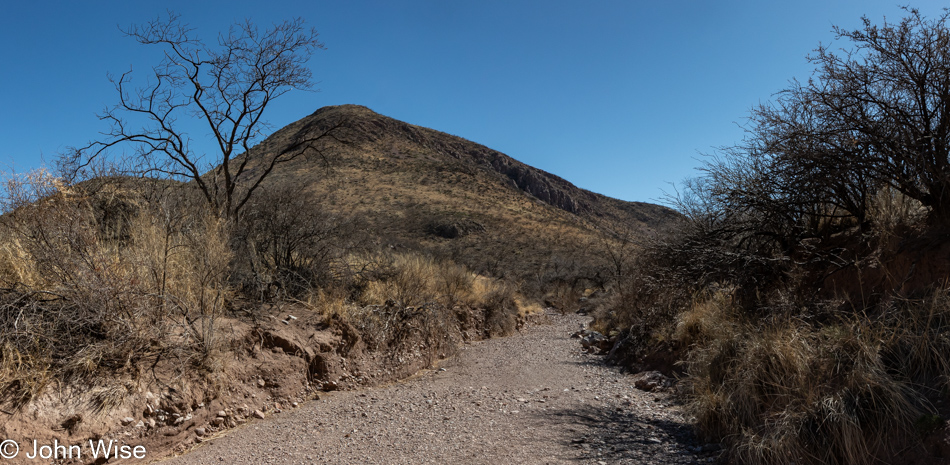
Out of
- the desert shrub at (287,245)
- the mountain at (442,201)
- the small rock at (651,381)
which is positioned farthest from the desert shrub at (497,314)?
the small rock at (651,381)

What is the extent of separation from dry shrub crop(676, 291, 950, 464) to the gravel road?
0.64m

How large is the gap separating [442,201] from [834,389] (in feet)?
129

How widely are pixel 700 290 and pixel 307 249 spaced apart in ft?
24.9

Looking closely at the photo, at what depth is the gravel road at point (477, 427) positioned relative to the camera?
4.69 m

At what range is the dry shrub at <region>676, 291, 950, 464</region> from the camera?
11.6 ft

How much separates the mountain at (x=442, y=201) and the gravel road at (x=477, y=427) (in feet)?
16.3

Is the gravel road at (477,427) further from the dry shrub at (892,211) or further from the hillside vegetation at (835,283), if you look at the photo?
the dry shrub at (892,211)

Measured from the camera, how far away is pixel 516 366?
9.60m

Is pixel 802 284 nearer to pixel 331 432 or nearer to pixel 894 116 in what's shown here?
pixel 894 116

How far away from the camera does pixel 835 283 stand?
566 cm

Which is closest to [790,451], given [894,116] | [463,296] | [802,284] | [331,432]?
[802,284]

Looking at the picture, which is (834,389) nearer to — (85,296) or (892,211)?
(892,211)

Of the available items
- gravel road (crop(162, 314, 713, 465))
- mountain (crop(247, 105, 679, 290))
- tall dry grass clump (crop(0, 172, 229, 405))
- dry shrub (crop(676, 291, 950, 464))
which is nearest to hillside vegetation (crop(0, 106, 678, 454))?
tall dry grass clump (crop(0, 172, 229, 405))

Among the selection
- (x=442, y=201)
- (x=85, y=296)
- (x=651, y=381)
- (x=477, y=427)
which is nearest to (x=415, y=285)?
(x=651, y=381)
